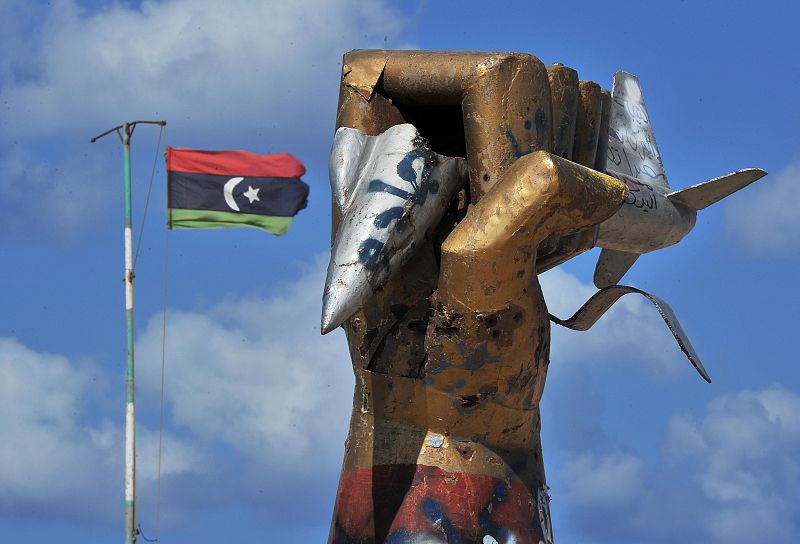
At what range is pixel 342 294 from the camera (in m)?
6.36

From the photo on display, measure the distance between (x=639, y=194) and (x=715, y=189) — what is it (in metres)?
0.55

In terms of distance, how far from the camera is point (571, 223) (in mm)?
6684

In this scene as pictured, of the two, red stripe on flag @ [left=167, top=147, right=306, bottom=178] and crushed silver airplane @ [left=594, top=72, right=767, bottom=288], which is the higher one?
red stripe on flag @ [left=167, top=147, right=306, bottom=178]

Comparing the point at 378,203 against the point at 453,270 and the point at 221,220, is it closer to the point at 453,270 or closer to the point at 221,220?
the point at 453,270

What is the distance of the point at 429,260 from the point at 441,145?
629 mm

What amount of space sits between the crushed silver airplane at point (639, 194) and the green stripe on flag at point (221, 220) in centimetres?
712

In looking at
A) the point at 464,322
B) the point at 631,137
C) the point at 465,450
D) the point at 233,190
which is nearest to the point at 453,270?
the point at 464,322

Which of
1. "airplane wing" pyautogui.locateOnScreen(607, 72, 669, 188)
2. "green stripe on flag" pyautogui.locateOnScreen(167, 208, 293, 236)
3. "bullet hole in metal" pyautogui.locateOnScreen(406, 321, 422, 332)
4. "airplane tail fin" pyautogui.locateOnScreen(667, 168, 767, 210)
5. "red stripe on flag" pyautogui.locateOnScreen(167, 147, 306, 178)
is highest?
"red stripe on flag" pyautogui.locateOnScreen(167, 147, 306, 178)

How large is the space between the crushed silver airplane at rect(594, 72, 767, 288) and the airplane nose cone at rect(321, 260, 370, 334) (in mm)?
1834

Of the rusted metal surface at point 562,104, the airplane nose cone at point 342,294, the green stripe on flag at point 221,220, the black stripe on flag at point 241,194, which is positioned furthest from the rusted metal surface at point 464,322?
the black stripe on flag at point 241,194

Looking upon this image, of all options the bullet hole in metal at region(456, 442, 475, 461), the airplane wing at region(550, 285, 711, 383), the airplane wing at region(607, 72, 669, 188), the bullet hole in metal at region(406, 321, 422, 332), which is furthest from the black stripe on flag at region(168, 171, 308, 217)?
the bullet hole in metal at region(456, 442, 475, 461)

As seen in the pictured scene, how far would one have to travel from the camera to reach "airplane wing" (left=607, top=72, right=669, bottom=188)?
28.0 feet

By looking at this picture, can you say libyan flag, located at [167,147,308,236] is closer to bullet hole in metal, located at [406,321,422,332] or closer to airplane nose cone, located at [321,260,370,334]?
bullet hole in metal, located at [406,321,422,332]

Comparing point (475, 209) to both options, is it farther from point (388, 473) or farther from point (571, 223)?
point (388, 473)
